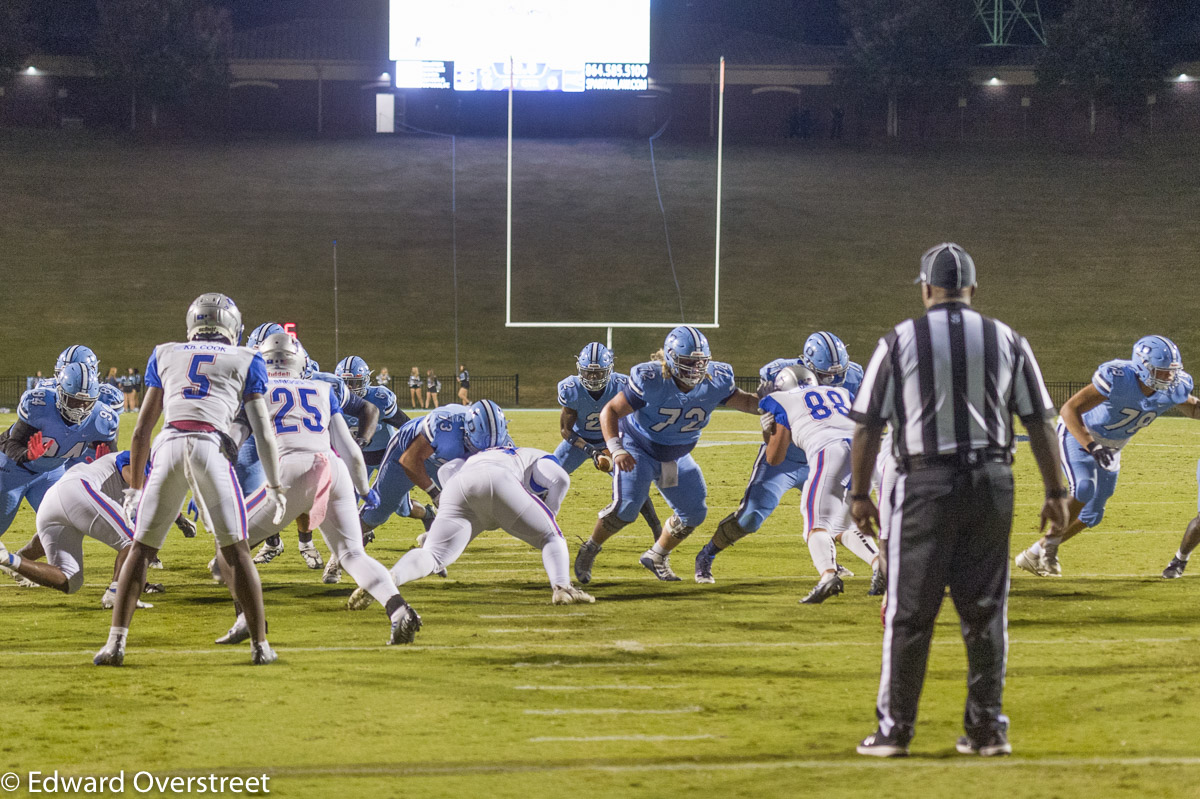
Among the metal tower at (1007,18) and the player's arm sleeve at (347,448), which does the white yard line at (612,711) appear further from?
the metal tower at (1007,18)

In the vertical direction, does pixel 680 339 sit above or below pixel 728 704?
above

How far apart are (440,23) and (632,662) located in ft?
111

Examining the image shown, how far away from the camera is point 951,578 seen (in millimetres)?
4387

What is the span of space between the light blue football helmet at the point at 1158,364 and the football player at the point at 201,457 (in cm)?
567

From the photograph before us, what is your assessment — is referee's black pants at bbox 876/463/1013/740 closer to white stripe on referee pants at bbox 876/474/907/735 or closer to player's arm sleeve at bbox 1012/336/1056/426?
white stripe on referee pants at bbox 876/474/907/735

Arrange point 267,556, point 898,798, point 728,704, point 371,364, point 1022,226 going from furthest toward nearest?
1. point 1022,226
2. point 371,364
3. point 267,556
4. point 728,704
5. point 898,798

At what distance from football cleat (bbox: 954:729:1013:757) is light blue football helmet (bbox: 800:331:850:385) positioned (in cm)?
432

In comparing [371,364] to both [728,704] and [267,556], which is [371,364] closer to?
[267,556]

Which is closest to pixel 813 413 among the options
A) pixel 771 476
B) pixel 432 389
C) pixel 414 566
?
pixel 771 476

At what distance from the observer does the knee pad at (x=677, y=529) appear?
8.50 meters

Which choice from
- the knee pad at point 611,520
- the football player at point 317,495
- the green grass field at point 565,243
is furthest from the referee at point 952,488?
the green grass field at point 565,243

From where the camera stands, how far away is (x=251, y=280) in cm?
3206

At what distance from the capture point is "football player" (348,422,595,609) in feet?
22.9

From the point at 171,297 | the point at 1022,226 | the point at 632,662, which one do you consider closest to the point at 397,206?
the point at 171,297
